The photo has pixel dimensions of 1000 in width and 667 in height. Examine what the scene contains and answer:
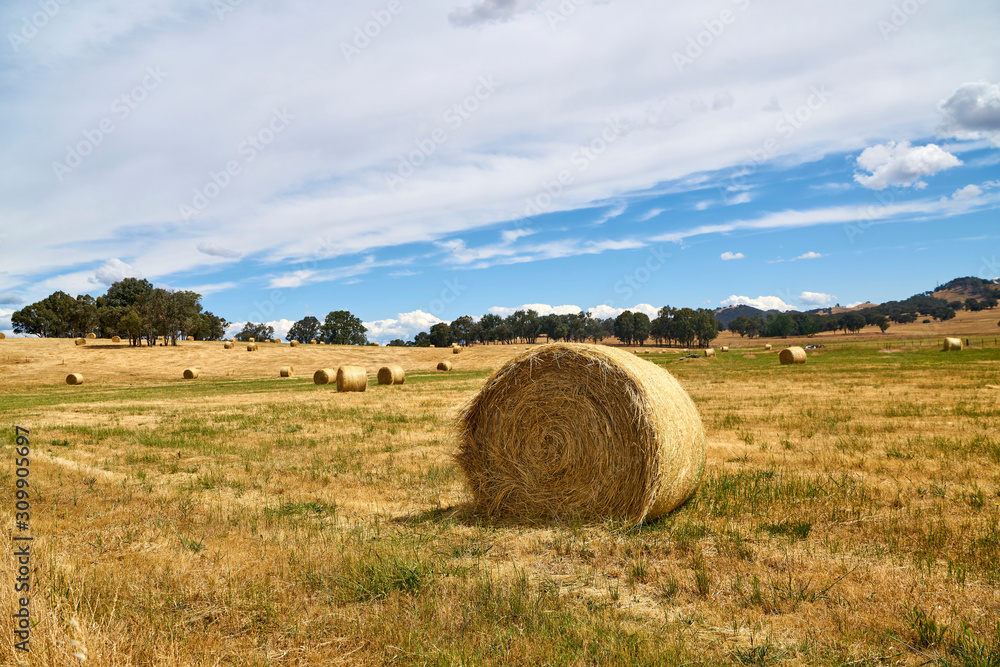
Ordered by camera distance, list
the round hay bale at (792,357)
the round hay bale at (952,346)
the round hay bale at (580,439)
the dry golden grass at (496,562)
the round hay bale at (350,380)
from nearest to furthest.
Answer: the dry golden grass at (496,562) → the round hay bale at (580,439) → the round hay bale at (350,380) → the round hay bale at (792,357) → the round hay bale at (952,346)

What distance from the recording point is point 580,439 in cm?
758

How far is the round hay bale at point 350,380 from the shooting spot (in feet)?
96.1

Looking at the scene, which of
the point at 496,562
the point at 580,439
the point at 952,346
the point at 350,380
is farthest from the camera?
the point at 952,346

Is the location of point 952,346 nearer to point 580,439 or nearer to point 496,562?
point 580,439

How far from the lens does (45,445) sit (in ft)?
43.7

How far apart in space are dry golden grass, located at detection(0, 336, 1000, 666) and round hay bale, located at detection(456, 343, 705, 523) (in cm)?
39

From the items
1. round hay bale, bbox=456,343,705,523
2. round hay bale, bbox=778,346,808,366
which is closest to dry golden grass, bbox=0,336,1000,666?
round hay bale, bbox=456,343,705,523

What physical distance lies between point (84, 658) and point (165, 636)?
0.57 m

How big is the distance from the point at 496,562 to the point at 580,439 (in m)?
2.32

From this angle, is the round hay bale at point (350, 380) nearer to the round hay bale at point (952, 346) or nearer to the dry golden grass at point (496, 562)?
the dry golden grass at point (496, 562)

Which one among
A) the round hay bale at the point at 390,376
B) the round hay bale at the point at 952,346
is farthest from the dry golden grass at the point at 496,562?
the round hay bale at the point at 952,346

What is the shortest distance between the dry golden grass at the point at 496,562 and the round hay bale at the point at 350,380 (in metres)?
17.1

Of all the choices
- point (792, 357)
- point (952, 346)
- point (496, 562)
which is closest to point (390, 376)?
point (792, 357)

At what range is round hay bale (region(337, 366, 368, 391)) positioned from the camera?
2930 cm
